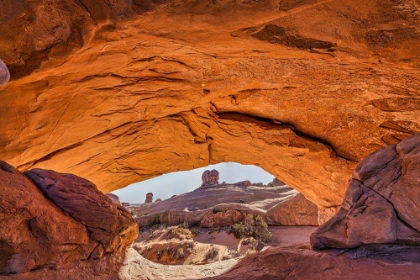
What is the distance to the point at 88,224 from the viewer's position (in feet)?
18.3

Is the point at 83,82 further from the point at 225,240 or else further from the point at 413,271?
the point at 225,240

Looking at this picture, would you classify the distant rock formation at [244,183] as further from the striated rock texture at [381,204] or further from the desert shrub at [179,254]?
the striated rock texture at [381,204]

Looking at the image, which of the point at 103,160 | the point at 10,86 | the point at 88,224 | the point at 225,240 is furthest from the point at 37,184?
the point at 225,240

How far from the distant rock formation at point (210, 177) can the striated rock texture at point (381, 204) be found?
44560 millimetres

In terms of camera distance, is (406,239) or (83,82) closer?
(406,239)

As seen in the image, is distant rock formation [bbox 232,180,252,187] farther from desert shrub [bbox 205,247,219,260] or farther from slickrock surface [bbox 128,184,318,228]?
desert shrub [bbox 205,247,219,260]

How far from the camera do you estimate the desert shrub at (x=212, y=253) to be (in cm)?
1556

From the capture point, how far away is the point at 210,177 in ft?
167

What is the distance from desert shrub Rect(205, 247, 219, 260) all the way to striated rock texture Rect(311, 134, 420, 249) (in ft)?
36.6

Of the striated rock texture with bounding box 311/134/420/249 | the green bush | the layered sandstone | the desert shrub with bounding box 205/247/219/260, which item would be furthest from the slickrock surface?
the striated rock texture with bounding box 311/134/420/249

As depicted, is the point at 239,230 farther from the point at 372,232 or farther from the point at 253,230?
the point at 372,232

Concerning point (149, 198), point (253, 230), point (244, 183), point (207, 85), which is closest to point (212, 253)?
point (253, 230)

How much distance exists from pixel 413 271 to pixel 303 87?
4208 millimetres

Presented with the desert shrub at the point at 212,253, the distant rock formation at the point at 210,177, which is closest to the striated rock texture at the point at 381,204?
the desert shrub at the point at 212,253
